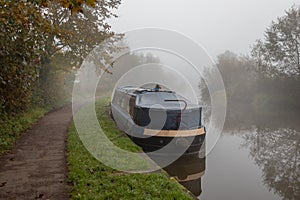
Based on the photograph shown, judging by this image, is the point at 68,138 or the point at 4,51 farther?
the point at 68,138

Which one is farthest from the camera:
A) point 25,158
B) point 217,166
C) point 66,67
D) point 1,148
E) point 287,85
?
point 287,85

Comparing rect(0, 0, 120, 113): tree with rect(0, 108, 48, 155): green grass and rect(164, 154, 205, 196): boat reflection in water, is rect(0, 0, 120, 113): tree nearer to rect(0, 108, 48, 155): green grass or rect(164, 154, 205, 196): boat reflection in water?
rect(0, 108, 48, 155): green grass

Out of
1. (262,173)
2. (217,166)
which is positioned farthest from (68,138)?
(262,173)

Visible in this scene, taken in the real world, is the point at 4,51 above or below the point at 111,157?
Answer: above

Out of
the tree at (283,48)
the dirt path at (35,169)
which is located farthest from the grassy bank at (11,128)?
the tree at (283,48)

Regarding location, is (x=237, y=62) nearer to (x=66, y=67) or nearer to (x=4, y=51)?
(x=66, y=67)

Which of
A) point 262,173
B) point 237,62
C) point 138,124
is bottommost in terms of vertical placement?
point 262,173

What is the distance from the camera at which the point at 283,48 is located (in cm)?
2347

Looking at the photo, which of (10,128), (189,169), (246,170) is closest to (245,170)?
(246,170)

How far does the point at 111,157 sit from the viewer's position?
19.5ft

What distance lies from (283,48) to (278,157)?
58.5 feet

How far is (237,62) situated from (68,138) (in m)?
29.8

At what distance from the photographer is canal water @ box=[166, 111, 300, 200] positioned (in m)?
5.96

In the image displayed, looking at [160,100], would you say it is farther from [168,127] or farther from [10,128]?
[10,128]
